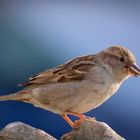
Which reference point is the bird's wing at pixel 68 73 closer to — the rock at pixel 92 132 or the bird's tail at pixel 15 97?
the bird's tail at pixel 15 97

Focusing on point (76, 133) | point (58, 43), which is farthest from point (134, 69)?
point (58, 43)

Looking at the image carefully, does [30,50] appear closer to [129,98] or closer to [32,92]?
[129,98]

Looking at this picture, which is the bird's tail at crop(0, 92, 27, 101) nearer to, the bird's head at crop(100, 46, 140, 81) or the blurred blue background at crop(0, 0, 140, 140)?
the bird's head at crop(100, 46, 140, 81)

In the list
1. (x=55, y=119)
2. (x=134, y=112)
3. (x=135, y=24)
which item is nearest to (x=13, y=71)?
(x=55, y=119)

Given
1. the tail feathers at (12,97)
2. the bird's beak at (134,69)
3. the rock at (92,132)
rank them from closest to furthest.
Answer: the rock at (92,132) → the bird's beak at (134,69) → the tail feathers at (12,97)

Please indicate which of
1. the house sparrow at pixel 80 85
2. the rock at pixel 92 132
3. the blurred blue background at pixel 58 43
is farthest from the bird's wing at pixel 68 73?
the blurred blue background at pixel 58 43

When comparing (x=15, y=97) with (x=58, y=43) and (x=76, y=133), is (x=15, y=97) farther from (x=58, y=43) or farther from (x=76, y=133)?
(x=58, y=43)
